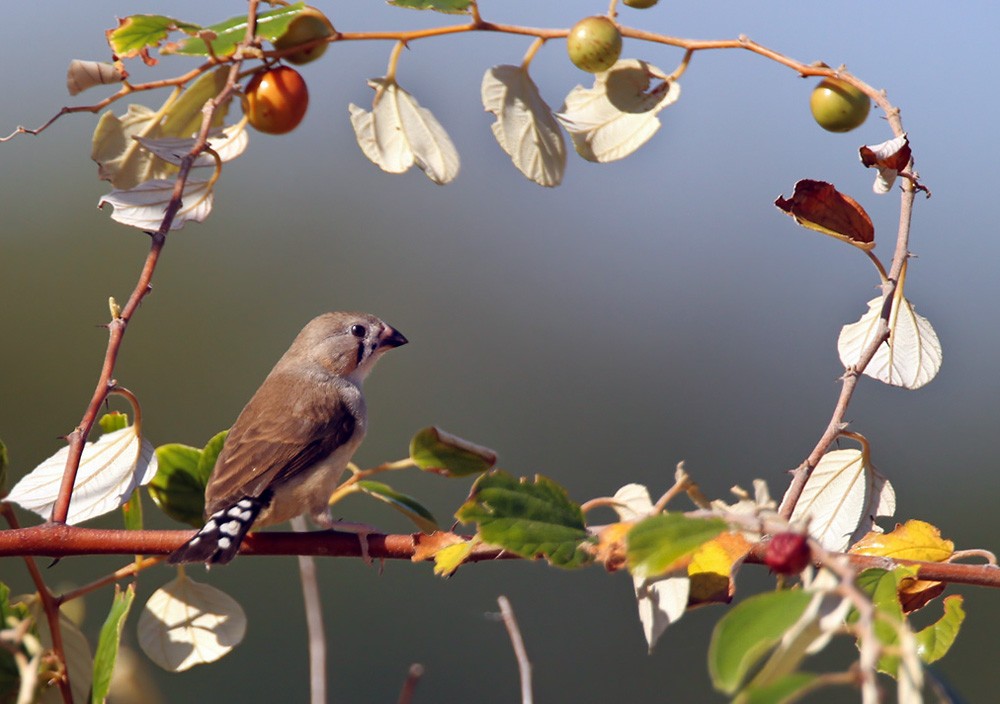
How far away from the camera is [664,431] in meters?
9.80

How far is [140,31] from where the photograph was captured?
1.91 m

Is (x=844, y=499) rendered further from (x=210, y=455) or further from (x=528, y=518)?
(x=210, y=455)

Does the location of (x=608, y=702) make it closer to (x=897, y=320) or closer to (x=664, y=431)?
(x=664, y=431)

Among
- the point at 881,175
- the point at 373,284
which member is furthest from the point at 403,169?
the point at 373,284

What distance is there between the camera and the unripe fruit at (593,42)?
1906 mm

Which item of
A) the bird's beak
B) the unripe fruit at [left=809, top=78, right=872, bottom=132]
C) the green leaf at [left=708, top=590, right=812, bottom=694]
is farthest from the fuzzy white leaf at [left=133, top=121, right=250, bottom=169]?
the bird's beak

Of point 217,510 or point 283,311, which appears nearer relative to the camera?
point 217,510

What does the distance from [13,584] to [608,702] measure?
13.3 ft

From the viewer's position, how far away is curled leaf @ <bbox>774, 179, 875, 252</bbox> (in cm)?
162

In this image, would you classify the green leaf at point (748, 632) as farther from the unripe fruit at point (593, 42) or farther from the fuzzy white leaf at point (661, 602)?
the unripe fruit at point (593, 42)

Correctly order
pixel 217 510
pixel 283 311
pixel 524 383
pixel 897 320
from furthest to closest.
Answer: pixel 524 383 < pixel 283 311 < pixel 217 510 < pixel 897 320

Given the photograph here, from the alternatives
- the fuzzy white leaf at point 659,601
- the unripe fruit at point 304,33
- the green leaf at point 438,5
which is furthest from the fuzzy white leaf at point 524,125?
the fuzzy white leaf at point 659,601

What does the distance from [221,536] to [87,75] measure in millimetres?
867

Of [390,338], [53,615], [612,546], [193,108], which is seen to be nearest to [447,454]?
[612,546]
